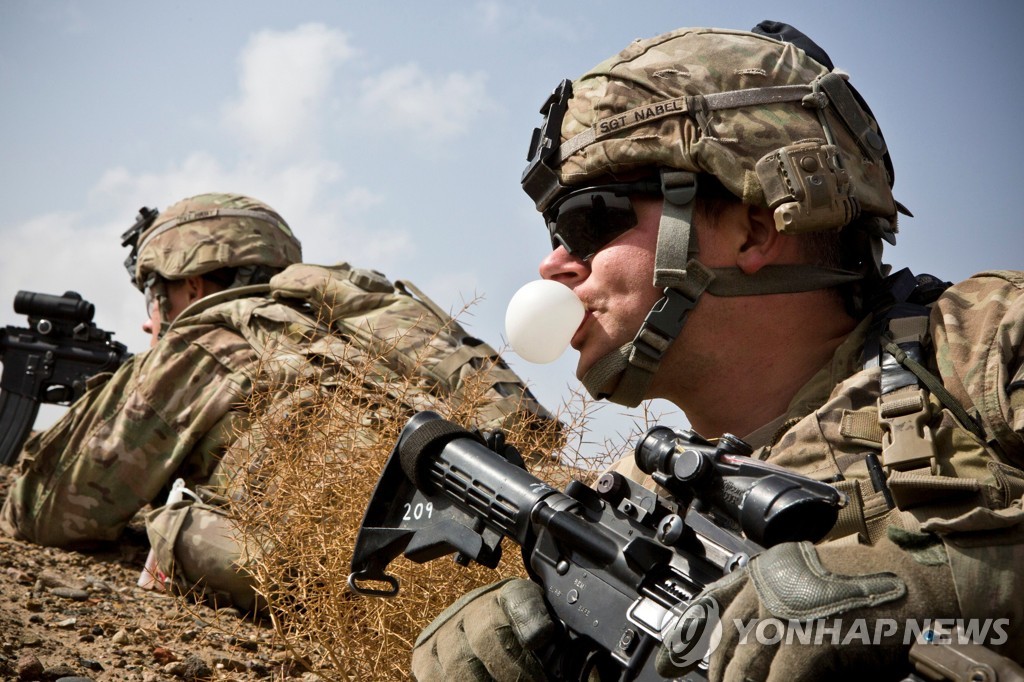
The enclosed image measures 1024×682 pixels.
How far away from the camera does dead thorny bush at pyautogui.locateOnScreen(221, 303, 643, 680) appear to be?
2.98m

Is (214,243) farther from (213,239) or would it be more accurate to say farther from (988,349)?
(988,349)

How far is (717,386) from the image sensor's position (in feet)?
9.09

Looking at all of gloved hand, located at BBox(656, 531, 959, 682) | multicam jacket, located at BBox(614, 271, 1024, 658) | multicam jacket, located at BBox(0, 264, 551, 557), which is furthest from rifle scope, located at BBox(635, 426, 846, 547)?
multicam jacket, located at BBox(0, 264, 551, 557)

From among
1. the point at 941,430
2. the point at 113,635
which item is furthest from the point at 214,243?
the point at 941,430

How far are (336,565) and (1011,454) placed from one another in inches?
72.1

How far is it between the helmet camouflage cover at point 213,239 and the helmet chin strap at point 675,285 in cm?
447

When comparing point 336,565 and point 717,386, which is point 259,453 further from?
point 717,386

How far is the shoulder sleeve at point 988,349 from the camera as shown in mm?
2146

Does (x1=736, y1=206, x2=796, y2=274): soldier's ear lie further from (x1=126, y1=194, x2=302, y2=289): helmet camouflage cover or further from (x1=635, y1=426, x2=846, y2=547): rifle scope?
(x1=126, y1=194, x2=302, y2=289): helmet camouflage cover

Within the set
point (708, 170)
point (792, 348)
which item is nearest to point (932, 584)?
point (792, 348)

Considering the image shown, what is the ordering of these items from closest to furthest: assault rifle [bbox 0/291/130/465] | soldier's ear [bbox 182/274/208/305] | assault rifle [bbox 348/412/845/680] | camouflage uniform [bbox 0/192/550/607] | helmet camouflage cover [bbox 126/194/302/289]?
assault rifle [bbox 348/412/845/680], camouflage uniform [bbox 0/192/550/607], helmet camouflage cover [bbox 126/194/302/289], soldier's ear [bbox 182/274/208/305], assault rifle [bbox 0/291/130/465]

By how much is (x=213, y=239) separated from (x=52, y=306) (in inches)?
70.7

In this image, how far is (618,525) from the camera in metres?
2.01

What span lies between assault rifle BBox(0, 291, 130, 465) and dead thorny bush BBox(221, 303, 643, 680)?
4611 millimetres
